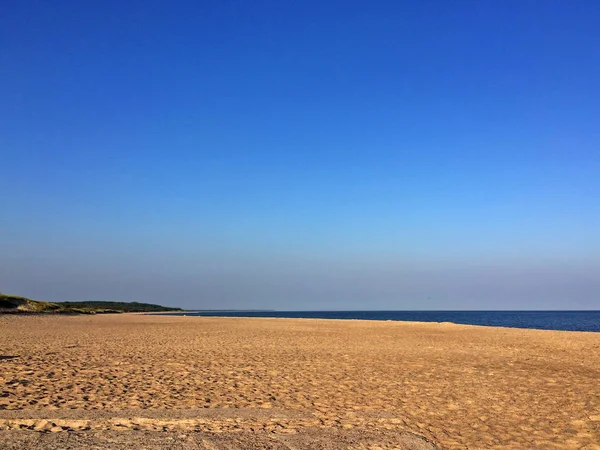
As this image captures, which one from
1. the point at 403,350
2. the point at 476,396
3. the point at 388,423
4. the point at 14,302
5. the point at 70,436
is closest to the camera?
the point at 70,436

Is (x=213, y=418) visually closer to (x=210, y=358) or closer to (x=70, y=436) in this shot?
(x=70, y=436)

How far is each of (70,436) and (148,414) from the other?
1619mm

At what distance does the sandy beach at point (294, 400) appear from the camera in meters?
7.57

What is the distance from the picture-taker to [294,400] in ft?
33.4

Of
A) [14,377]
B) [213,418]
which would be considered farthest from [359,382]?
[14,377]

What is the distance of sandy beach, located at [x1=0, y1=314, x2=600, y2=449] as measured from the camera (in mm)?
7574

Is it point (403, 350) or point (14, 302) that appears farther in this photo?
point (14, 302)

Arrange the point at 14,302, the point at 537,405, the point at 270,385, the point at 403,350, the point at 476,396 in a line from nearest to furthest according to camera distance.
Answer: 1. the point at 537,405
2. the point at 476,396
3. the point at 270,385
4. the point at 403,350
5. the point at 14,302

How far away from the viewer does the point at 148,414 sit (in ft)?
28.1

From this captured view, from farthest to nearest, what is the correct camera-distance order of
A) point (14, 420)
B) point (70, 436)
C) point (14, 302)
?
point (14, 302) < point (14, 420) < point (70, 436)

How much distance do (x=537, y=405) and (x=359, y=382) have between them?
13.7ft

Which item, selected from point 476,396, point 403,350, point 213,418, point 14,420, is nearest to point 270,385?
point 213,418

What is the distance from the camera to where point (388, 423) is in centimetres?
852

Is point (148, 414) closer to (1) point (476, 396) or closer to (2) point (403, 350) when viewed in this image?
(1) point (476, 396)
